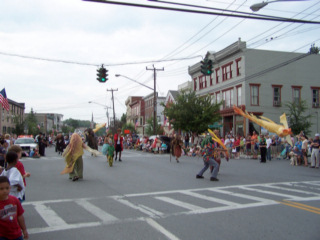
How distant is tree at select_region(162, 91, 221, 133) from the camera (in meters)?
32.3

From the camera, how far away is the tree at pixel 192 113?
3231 centimetres

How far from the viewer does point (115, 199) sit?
27.2 feet

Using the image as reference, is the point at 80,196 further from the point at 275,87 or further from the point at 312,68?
the point at 312,68

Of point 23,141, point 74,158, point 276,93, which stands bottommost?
point 74,158

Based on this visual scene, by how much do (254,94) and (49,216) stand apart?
30559 mm

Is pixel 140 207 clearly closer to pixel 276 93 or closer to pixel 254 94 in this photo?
pixel 254 94

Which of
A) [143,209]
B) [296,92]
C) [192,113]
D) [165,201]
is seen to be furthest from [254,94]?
[143,209]

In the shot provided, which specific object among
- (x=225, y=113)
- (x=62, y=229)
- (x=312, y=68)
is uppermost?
(x=312, y=68)

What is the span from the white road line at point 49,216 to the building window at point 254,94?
29590mm

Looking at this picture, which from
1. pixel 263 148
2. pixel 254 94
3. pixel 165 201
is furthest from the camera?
pixel 254 94

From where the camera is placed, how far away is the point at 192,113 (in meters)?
32.7

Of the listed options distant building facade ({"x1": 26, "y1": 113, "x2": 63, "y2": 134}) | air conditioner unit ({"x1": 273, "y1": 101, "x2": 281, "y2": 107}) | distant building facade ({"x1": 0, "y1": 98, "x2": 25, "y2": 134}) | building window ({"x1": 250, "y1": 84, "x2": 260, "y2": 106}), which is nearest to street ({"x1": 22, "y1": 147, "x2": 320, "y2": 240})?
building window ({"x1": 250, "y1": 84, "x2": 260, "y2": 106})

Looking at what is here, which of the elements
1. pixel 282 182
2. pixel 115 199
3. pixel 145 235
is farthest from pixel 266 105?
pixel 145 235

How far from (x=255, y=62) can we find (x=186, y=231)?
31.1 m
